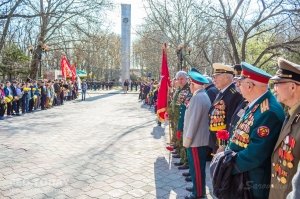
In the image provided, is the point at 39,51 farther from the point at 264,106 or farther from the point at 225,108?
the point at 264,106

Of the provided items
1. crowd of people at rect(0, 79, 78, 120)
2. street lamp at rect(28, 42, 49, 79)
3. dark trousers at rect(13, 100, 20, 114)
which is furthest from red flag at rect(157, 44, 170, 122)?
street lamp at rect(28, 42, 49, 79)

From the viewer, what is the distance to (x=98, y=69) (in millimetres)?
68188

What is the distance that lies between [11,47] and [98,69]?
36.3 metres

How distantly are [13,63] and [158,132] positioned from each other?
72.6 ft

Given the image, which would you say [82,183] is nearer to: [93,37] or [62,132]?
[62,132]

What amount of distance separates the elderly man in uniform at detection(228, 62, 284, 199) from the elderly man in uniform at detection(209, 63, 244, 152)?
1.35 metres

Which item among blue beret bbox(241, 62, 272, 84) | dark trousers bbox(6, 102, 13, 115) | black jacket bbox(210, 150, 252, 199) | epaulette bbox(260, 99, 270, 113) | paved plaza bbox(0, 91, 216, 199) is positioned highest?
blue beret bbox(241, 62, 272, 84)

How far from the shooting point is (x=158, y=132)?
1128 cm

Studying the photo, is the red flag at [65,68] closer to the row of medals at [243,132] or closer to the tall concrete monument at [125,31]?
the row of medals at [243,132]

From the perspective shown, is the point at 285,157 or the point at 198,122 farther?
the point at 198,122

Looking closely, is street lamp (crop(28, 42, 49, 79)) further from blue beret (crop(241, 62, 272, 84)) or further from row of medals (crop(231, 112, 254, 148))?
row of medals (crop(231, 112, 254, 148))

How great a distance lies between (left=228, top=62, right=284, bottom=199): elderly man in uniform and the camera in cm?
277

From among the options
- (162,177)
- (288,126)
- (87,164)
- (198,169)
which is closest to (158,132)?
(87,164)

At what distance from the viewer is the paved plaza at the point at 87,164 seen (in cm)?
525
